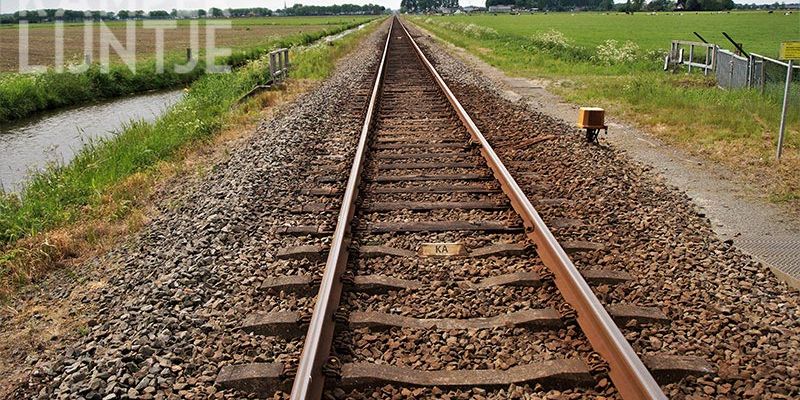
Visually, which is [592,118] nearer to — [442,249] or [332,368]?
[442,249]

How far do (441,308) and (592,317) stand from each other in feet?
3.07

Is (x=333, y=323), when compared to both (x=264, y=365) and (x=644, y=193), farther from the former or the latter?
(x=644, y=193)

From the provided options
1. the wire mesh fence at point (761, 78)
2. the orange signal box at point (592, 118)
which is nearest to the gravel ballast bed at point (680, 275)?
the orange signal box at point (592, 118)

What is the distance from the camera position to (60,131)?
1619 cm

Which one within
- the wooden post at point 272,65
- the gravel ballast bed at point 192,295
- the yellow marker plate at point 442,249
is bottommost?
the gravel ballast bed at point 192,295

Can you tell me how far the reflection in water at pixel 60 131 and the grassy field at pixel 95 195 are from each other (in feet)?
3.96

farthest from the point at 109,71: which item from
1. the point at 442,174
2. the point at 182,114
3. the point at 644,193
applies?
the point at 644,193

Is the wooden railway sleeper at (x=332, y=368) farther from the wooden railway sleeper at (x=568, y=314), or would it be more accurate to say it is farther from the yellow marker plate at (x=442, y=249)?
the yellow marker plate at (x=442, y=249)

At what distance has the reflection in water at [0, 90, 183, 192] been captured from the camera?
12195mm

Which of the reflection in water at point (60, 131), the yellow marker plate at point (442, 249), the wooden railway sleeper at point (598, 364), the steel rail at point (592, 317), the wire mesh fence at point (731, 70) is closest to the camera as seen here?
the steel rail at point (592, 317)

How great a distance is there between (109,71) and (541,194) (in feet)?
70.4

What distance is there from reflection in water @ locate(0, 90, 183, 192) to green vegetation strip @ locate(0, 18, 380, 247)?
882 millimetres

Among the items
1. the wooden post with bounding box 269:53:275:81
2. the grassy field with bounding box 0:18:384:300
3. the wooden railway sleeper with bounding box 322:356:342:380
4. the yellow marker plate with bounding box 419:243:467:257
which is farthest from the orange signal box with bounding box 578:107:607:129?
the wooden post with bounding box 269:53:275:81

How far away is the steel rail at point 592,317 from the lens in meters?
3.08
